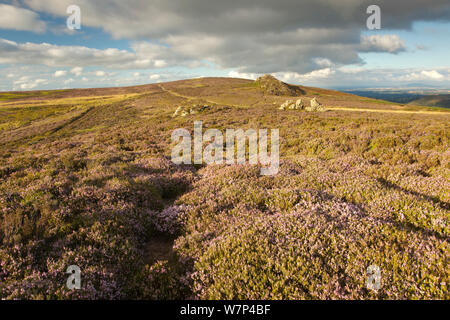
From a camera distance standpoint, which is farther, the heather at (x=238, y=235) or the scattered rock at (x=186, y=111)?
the scattered rock at (x=186, y=111)

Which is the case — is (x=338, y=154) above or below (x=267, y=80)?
below

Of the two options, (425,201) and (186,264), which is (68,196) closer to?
(186,264)

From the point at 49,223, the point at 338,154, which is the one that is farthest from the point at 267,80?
the point at 49,223

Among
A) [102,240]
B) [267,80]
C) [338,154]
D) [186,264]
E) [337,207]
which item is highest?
[267,80]

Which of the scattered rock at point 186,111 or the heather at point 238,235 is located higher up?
the scattered rock at point 186,111

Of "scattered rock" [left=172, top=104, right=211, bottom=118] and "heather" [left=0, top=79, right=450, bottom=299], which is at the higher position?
"scattered rock" [left=172, top=104, right=211, bottom=118]

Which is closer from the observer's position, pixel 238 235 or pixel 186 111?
pixel 238 235

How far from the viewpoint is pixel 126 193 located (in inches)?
278

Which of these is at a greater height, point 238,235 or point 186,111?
point 186,111

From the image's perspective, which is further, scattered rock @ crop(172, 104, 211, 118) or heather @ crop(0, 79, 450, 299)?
scattered rock @ crop(172, 104, 211, 118)

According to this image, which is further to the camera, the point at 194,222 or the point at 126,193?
the point at 126,193
